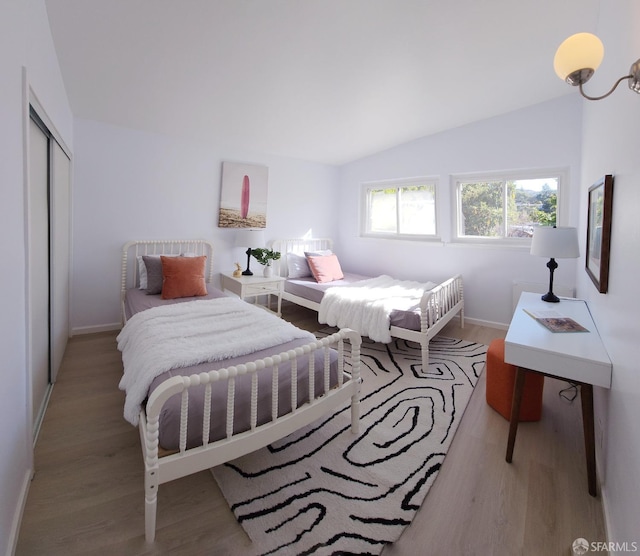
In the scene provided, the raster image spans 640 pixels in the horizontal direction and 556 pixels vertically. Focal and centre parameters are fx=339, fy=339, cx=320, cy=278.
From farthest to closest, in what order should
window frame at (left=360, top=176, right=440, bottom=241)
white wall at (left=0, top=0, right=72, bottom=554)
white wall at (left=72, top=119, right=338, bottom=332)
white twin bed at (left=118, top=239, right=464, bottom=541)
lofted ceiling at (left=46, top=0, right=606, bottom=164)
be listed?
1. window frame at (left=360, top=176, right=440, bottom=241)
2. white wall at (left=72, top=119, right=338, bottom=332)
3. lofted ceiling at (left=46, top=0, right=606, bottom=164)
4. white twin bed at (left=118, top=239, right=464, bottom=541)
5. white wall at (left=0, top=0, right=72, bottom=554)

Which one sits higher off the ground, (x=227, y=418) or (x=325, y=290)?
(x=325, y=290)

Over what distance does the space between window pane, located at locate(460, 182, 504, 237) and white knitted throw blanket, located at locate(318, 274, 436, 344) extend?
37.2 inches

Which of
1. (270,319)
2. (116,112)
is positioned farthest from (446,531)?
(116,112)

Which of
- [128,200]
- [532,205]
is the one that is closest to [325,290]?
[128,200]

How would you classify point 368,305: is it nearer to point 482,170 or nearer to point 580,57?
point 482,170

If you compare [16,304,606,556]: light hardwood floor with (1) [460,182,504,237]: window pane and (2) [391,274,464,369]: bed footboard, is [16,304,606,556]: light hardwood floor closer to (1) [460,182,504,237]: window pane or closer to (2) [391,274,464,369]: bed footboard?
(2) [391,274,464,369]: bed footboard

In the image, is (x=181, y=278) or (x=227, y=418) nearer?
(x=227, y=418)

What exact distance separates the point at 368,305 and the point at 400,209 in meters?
2.11

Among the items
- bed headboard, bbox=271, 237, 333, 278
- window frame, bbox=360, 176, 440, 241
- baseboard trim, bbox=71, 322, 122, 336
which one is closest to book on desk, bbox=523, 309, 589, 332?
Answer: window frame, bbox=360, 176, 440, 241

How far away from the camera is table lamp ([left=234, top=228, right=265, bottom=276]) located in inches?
160

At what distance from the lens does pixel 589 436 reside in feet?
5.27

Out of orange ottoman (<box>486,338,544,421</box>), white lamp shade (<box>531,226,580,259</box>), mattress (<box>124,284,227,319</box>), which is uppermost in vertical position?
white lamp shade (<box>531,226,580,259</box>)

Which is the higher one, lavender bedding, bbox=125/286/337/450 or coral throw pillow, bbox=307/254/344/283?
coral throw pillow, bbox=307/254/344/283

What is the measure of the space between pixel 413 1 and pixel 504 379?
8.12ft
